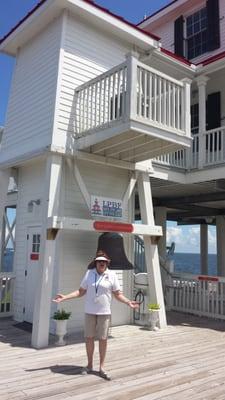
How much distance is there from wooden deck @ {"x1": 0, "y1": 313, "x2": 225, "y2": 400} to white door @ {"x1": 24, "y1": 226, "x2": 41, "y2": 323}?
1.87 ft

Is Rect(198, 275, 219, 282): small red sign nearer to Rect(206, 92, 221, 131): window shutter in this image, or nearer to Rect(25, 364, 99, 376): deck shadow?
Rect(206, 92, 221, 131): window shutter

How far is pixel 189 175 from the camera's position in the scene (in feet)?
34.2

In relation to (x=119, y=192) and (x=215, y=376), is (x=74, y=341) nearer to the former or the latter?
(x=215, y=376)

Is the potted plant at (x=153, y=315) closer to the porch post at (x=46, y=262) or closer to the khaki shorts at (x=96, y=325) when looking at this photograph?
the porch post at (x=46, y=262)

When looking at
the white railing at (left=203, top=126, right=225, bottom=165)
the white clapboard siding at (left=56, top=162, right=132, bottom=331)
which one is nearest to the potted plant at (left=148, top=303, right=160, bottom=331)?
the white clapboard siding at (left=56, top=162, right=132, bottom=331)

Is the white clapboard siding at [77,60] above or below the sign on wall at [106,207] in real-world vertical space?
above

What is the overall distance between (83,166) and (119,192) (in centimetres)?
119

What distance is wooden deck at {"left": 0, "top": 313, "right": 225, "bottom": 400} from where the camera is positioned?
4.74m

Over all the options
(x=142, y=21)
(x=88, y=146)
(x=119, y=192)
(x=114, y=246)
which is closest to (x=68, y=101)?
(x=88, y=146)

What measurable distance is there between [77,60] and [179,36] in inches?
282

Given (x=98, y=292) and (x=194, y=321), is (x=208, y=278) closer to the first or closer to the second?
(x=194, y=321)

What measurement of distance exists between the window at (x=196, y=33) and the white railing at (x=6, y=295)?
9.71 metres

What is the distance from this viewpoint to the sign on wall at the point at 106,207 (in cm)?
832

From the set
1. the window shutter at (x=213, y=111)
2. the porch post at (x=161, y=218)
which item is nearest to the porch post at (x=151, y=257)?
the window shutter at (x=213, y=111)
